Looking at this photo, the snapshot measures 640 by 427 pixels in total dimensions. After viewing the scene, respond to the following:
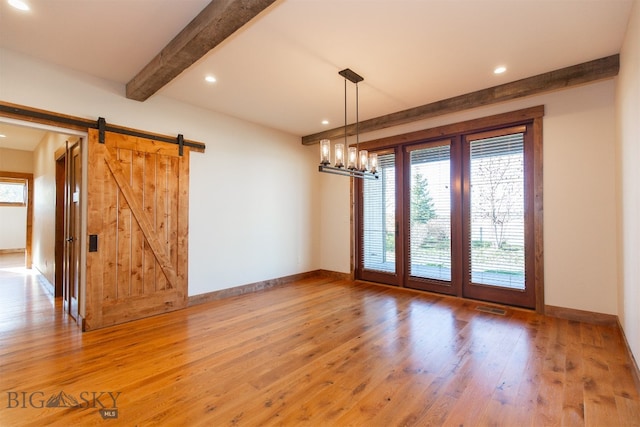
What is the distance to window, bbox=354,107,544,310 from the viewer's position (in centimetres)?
411

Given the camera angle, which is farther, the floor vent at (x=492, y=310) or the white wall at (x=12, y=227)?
the white wall at (x=12, y=227)

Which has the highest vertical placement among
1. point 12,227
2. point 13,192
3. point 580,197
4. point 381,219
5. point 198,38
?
point 198,38

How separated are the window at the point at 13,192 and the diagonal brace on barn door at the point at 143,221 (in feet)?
28.8

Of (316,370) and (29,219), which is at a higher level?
(29,219)

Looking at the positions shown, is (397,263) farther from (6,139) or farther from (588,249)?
(6,139)

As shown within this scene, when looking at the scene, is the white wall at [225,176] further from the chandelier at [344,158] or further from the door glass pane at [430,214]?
the door glass pane at [430,214]

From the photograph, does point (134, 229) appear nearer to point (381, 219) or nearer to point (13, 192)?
point (381, 219)

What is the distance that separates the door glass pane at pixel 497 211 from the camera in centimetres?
419

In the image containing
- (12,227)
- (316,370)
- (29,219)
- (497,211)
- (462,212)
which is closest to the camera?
(316,370)

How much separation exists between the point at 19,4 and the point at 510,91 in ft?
17.0

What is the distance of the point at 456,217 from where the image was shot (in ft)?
15.4

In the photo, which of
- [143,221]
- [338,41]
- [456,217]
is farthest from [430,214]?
[143,221]

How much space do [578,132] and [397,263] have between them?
320 centimetres

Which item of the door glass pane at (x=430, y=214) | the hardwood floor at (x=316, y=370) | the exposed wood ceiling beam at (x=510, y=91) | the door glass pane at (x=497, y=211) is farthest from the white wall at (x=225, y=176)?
the door glass pane at (x=497, y=211)
